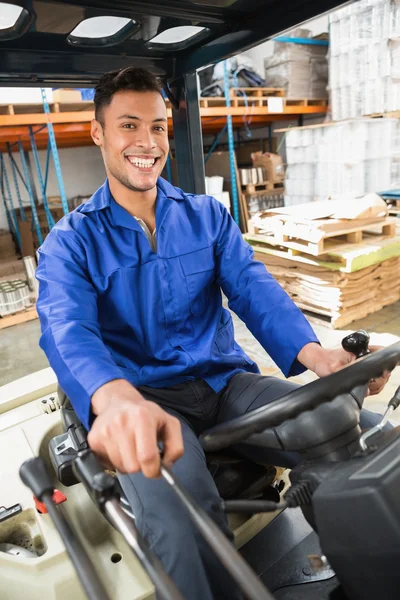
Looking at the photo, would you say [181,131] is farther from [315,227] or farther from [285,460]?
[315,227]

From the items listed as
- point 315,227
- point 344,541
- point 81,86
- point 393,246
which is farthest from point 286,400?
point 393,246

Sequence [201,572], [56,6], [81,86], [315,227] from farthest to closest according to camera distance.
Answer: [315,227]
[81,86]
[56,6]
[201,572]

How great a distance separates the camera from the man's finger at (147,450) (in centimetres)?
90

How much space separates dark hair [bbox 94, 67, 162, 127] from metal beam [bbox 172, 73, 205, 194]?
0.45m

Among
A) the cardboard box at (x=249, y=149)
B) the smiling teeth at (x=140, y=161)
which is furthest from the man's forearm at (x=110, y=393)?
the cardboard box at (x=249, y=149)

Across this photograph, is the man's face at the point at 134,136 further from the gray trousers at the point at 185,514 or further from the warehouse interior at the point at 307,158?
the warehouse interior at the point at 307,158

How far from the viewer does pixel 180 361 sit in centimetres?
175

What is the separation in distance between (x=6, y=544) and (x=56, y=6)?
1721 mm

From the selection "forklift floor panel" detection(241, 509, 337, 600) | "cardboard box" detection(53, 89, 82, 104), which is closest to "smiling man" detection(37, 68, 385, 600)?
"forklift floor panel" detection(241, 509, 337, 600)

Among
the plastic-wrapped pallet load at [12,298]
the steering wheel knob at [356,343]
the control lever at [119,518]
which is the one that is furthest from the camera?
the plastic-wrapped pallet load at [12,298]

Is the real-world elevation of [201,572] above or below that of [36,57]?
below

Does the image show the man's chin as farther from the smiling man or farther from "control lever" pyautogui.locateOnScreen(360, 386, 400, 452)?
"control lever" pyautogui.locateOnScreen(360, 386, 400, 452)

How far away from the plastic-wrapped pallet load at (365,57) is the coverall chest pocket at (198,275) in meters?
6.07

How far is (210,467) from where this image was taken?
1.50 metres
